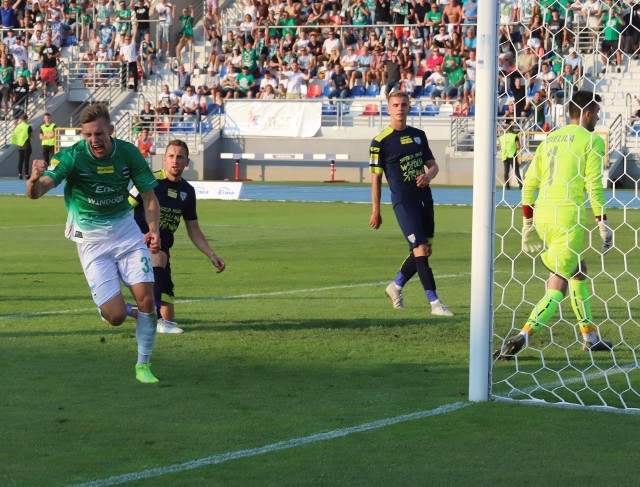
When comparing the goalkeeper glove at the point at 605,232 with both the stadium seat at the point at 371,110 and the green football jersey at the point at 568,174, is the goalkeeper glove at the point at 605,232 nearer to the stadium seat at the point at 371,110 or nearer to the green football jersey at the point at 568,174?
the green football jersey at the point at 568,174

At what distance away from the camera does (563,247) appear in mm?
8906

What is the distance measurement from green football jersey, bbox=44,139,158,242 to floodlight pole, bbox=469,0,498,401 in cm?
225

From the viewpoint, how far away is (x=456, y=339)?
9.65 metres

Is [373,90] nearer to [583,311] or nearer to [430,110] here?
[430,110]

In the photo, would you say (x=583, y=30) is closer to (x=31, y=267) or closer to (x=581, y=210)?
(x=581, y=210)

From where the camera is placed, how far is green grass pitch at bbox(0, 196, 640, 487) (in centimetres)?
567

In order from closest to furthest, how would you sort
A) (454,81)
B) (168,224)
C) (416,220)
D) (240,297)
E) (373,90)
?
(168,224) < (416,220) < (240,297) < (454,81) < (373,90)

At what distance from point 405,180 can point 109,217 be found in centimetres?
417

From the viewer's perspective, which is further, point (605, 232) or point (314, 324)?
point (314, 324)

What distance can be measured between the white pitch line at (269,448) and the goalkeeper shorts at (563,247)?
2.12m

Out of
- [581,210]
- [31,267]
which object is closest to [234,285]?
[31,267]

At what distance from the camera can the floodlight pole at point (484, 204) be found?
7160 millimetres

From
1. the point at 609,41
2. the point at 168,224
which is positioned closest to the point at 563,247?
the point at 609,41

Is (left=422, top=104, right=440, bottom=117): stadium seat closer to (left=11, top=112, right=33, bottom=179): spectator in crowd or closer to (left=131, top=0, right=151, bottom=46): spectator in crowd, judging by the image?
(left=131, top=0, right=151, bottom=46): spectator in crowd
